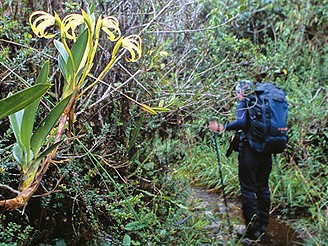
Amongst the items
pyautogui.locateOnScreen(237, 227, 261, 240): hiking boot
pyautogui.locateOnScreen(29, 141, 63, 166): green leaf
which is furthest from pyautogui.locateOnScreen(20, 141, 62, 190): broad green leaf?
pyautogui.locateOnScreen(237, 227, 261, 240): hiking boot

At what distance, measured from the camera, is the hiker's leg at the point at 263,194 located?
4.23m

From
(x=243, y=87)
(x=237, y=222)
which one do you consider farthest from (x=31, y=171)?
(x=237, y=222)

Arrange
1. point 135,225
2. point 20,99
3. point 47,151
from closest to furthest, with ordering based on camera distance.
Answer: point 20,99, point 47,151, point 135,225

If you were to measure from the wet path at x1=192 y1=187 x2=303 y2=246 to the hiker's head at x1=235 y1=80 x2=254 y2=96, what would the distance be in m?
1.03

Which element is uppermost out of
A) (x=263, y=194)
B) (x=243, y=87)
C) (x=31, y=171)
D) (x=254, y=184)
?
(x=31, y=171)

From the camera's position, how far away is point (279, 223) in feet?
15.8

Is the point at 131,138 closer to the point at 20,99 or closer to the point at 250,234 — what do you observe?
the point at 20,99

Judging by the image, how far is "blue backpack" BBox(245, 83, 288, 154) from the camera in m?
3.83

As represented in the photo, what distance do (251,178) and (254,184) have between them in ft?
0.29

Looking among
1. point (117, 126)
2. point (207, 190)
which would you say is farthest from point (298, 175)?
point (117, 126)

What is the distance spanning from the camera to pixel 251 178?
4184 mm

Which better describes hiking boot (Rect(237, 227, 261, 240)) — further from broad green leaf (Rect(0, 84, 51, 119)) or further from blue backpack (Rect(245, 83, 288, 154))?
broad green leaf (Rect(0, 84, 51, 119))

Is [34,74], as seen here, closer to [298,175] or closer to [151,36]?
[151,36]

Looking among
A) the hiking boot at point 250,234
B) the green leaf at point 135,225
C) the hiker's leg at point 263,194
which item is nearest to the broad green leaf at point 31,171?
the green leaf at point 135,225
